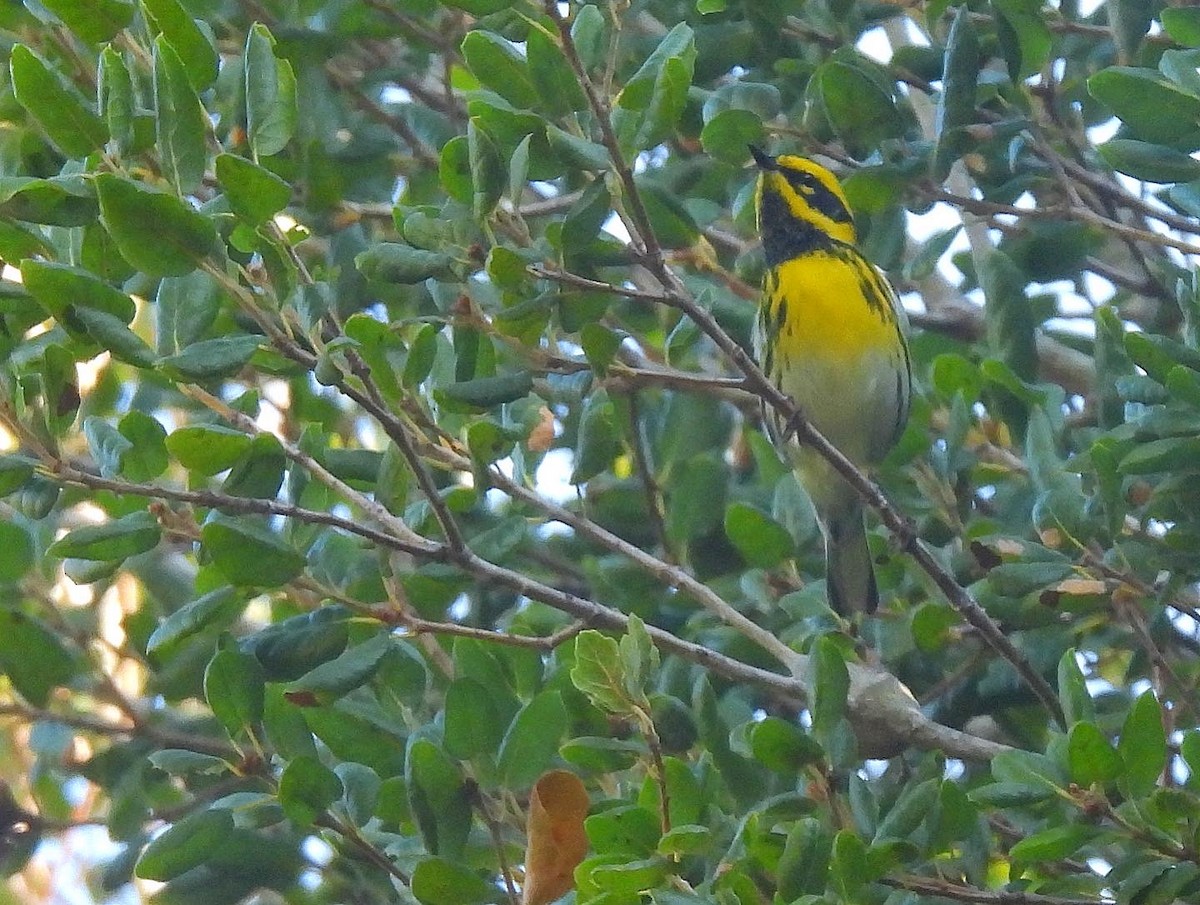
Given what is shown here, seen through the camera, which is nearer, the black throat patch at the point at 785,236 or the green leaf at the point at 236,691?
the green leaf at the point at 236,691

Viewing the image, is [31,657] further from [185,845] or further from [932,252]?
[932,252]

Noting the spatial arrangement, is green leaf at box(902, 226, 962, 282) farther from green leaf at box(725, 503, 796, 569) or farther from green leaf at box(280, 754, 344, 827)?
green leaf at box(280, 754, 344, 827)

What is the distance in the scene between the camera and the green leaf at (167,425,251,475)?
184 centimetres

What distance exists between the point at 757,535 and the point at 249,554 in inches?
36.8

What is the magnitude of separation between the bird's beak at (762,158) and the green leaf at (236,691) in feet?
3.95

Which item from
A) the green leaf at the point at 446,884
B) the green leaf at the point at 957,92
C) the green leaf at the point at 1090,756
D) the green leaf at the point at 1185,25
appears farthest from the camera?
the green leaf at the point at 957,92

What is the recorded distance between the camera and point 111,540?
190 centimetres

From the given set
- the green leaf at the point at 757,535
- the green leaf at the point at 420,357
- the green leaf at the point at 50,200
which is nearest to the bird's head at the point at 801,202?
the green leaf at the point at 757,535

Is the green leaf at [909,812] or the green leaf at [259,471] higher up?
Answer: the green leaf at [259,471]

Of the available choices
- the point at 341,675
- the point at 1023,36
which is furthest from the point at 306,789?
the point at 1023,36

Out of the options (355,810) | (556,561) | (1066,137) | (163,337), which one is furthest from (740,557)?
(163,337)

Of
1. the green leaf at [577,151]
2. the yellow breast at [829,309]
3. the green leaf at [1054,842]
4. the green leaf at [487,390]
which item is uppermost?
the green leaf at [577,151]

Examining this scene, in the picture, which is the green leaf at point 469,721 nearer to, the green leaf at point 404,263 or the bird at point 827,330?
the green leaf at point 404,263

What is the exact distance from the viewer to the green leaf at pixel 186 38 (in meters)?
1.86
